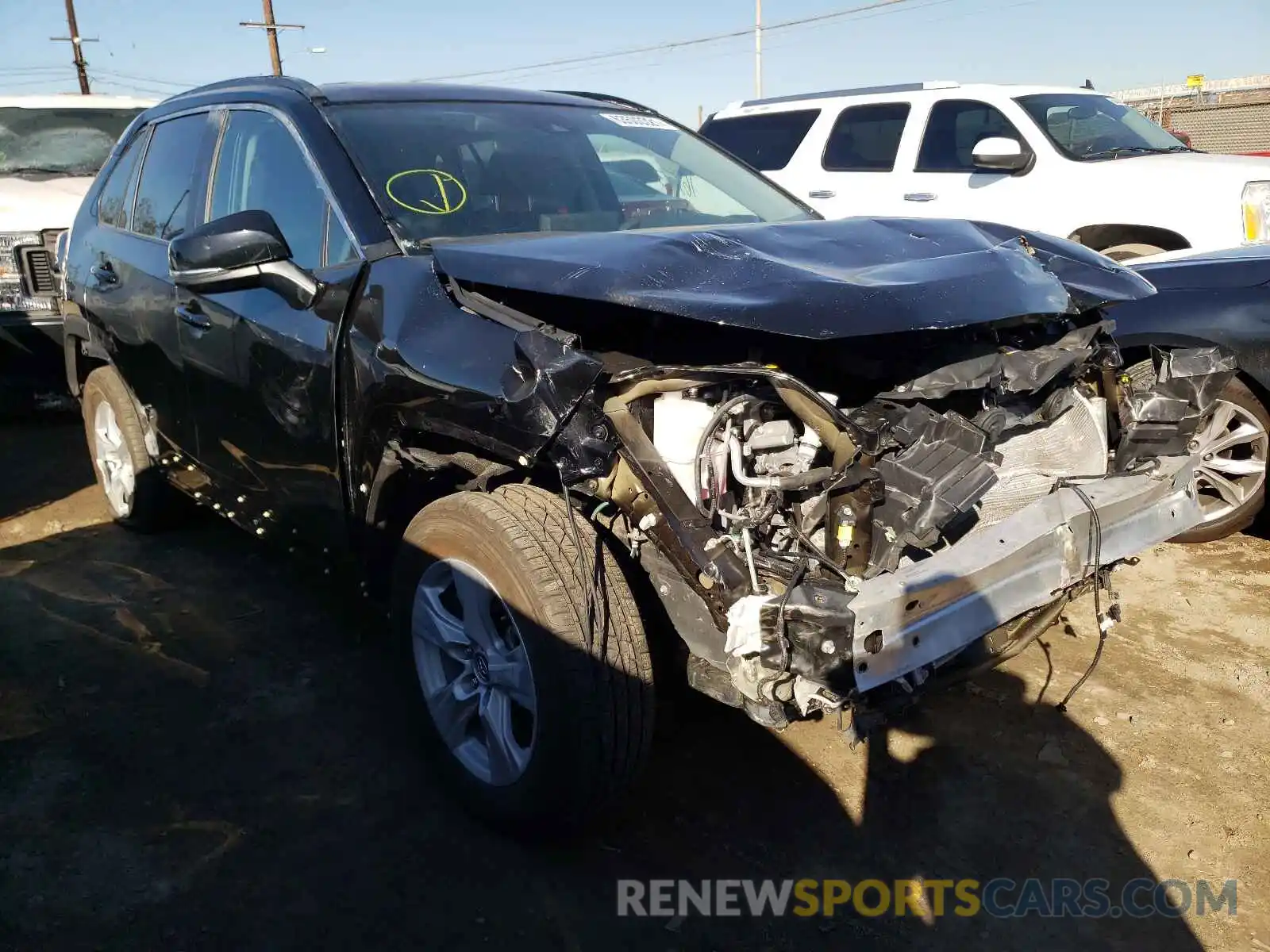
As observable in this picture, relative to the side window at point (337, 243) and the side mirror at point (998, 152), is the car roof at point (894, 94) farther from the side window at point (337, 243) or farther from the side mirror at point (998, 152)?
the side window at point (337, 243)

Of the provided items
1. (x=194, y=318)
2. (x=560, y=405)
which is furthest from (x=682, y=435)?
(x=194, y=318)

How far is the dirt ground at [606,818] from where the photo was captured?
7.92ft

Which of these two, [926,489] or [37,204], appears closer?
[926,489]

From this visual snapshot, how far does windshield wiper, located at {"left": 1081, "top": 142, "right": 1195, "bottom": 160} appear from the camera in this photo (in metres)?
7.30

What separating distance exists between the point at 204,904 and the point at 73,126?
307 inches

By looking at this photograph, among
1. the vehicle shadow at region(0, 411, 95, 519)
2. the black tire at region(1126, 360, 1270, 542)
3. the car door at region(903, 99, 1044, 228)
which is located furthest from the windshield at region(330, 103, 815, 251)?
the car door at region(903, 99, 1044, 228)

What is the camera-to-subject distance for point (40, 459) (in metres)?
6.27

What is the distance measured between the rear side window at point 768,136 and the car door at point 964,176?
43.8 inches

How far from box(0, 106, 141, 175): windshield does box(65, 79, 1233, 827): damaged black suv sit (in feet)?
17.8

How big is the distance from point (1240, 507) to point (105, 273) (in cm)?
495

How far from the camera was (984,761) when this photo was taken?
2.99m

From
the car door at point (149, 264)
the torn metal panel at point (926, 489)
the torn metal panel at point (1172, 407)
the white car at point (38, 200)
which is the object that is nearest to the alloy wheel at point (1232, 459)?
the torn metal panel at point (1172, 407)

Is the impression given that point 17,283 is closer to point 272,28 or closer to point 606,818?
point 606,818

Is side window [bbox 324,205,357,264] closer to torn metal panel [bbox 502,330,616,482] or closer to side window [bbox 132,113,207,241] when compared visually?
torn metal panel [bbox 502,330,616,482]
